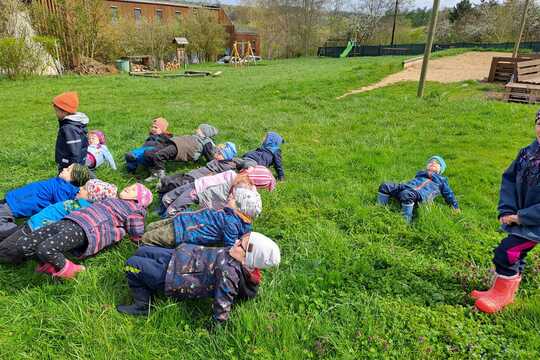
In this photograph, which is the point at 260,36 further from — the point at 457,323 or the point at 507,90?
the point at 457,323

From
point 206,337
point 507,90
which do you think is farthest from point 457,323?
point 507,90

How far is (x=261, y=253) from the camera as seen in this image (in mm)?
2439

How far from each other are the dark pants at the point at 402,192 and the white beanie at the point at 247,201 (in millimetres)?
1937

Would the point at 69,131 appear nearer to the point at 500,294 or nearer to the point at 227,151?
the point at 227,151

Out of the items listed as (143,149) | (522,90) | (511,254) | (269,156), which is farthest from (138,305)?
(522,90)

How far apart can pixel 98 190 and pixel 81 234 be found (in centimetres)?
84

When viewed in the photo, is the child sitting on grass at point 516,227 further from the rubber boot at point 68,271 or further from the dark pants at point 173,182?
the dark pants at point 173,182

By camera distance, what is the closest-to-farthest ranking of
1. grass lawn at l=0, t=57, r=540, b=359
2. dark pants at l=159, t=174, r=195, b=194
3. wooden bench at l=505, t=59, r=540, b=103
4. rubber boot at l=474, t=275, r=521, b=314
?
grass lawn at l=0, t=57, r=540, b=359 < rubber boot at l=474, t=275, r=521, b=314 < dark pants at l=159, t=174, r=195, b=194 < wooden bench at l=505, t=59, r=540, b=103

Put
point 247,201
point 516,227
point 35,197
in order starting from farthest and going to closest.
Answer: point 35,197
point 247,201
point 516,227

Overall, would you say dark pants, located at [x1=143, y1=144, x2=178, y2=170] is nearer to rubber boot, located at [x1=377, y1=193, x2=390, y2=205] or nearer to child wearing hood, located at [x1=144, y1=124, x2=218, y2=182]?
child wearing hood, located at [x1=144, y1=124, x2=218, y2=182]

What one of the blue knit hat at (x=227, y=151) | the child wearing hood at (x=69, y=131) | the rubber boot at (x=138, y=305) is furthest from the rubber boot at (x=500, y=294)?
the child wearing hood at (x=69, y=131)

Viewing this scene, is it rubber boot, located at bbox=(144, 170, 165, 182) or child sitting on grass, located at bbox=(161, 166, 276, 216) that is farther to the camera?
rubber boot, located at bbox=(144, 170, 165, 182)

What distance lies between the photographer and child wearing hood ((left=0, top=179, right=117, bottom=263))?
3180mm

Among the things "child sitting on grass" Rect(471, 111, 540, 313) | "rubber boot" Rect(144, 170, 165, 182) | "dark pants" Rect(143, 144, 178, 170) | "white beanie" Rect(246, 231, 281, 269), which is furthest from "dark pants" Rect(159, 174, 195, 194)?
"child sitting on grass" Rect(471, 111, 540, 313)
